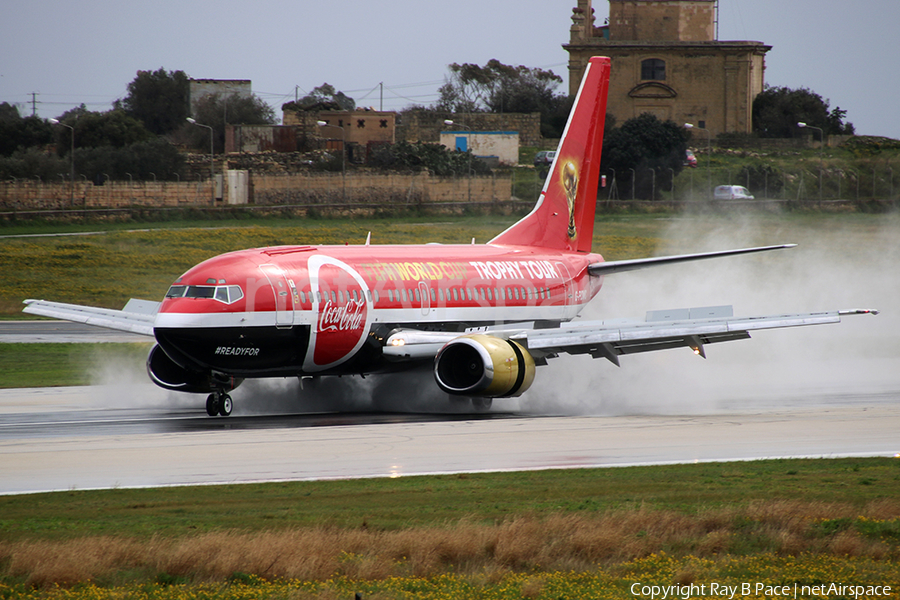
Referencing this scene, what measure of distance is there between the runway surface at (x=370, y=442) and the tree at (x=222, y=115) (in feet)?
428

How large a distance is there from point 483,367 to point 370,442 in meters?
5.06

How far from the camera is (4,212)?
277 ft

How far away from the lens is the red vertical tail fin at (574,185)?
38969mm

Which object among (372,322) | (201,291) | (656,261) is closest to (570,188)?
(656,261)

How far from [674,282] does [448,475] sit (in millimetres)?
30114

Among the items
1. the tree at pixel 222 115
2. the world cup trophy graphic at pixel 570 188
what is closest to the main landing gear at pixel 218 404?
the world cup trophy graphic at pixel 570 188

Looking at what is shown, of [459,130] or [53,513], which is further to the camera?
[459,130]

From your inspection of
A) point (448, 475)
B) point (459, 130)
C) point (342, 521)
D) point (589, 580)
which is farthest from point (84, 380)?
point (459, 130)

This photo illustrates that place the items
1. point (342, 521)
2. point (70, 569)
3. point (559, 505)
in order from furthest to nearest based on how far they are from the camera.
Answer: point (559, 505), point (342, 521), point (70, 569)

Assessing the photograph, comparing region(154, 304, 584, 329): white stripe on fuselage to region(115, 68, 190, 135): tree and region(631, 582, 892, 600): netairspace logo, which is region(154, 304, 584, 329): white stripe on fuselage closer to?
region(631, 582, 892, 600): netairspace logo

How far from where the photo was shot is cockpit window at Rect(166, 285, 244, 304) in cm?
2769

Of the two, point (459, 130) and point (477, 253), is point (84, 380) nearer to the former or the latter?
A: point (477, 253)

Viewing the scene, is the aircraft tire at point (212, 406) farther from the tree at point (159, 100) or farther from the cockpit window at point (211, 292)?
the tree at point (159, 100)

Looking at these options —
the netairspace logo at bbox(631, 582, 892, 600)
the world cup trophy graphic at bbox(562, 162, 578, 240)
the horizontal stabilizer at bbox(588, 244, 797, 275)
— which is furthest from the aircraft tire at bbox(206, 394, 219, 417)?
the netairspace logo at bbox(631, 582, 892, 600)
